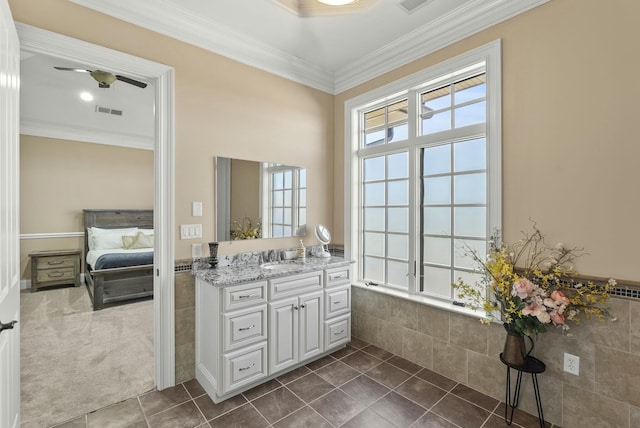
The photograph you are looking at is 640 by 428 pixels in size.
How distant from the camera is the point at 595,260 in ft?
5.91

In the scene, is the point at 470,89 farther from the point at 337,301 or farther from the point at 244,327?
the point at 244,327

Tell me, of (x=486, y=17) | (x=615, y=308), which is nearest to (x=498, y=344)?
(x=615, y=308)

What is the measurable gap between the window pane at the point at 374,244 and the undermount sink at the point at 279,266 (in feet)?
2.91

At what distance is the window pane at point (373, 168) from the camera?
3.16m

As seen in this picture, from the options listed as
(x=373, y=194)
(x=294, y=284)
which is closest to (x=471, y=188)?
(x=373, y=194)

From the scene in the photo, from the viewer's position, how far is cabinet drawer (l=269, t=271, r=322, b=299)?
2.38 metres

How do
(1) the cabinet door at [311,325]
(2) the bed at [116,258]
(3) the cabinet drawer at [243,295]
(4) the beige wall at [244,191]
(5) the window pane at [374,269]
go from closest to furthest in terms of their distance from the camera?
(3) the cabinet drawer at [243,295], (1) the cabinet door at [311,325], (4) the beige wall at [244,191], (5) the window pane at [374,269], (2) the bed at [116,258]

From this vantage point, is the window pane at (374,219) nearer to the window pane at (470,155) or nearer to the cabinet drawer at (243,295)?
the window pane at (470,155)

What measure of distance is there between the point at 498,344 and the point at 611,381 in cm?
59

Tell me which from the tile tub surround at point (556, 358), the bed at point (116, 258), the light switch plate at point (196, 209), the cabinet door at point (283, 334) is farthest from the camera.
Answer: the bed at point (116, 258)

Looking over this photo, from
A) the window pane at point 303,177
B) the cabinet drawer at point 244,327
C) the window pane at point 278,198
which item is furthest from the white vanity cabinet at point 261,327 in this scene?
the window pane at point 303,177

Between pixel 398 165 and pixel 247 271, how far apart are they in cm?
176

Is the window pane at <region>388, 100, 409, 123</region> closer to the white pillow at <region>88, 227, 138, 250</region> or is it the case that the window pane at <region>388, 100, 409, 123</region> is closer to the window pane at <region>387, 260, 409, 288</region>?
the window pane at <region>387, 260, 409, 288</region>

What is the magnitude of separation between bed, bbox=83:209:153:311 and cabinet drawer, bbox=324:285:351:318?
3.25 meters
